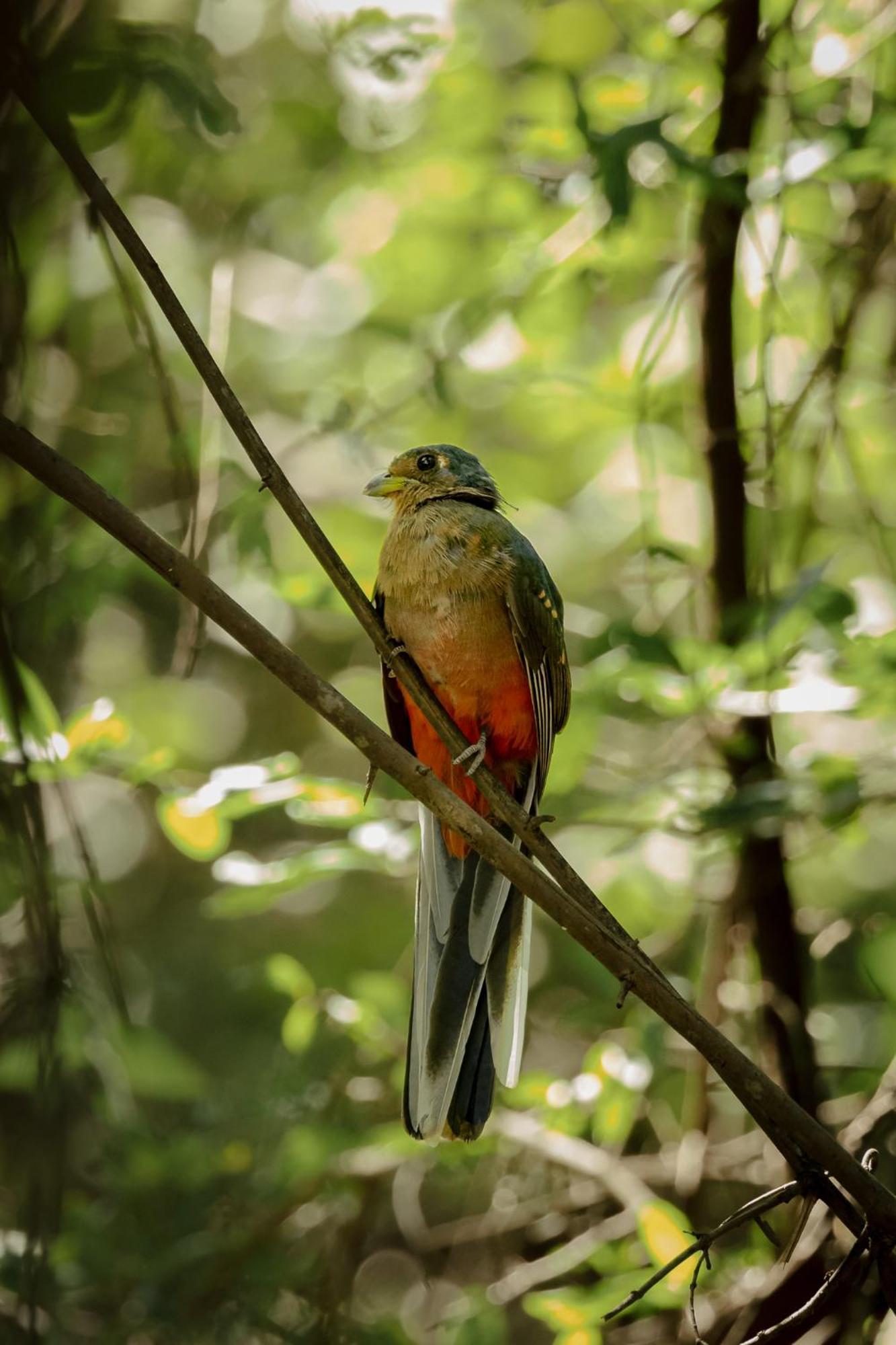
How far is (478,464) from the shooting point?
3.86 meters

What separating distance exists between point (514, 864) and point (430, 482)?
71.1 inches

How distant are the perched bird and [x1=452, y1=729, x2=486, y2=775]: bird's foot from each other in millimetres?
19

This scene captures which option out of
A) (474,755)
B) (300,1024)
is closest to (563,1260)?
(300,1024)

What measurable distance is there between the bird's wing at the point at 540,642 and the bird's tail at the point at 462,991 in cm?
20

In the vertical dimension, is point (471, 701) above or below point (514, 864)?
above

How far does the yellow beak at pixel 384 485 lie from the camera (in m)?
3.68

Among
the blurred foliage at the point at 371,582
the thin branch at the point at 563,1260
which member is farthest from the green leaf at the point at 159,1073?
the thin branch at the point at 563,1260

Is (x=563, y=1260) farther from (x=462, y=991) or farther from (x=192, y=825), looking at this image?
(x=192, y=825)

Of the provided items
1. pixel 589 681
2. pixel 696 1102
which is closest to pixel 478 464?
pixel 589 681

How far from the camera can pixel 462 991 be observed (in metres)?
3.04

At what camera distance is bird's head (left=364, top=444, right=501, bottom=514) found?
3645 millimetres

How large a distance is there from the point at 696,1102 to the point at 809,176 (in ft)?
8.84

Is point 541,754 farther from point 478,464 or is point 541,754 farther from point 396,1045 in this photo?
point 396,1045

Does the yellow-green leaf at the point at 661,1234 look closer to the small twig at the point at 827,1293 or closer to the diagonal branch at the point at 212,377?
the small twig at the point at 827,1293
